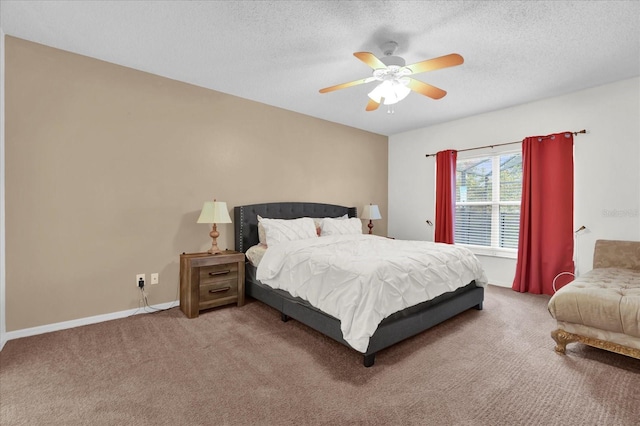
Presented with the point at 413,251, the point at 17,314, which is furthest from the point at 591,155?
the point at 17,314

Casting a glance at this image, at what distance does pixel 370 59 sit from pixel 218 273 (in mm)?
2626

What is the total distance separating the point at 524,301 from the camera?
3.67 meters

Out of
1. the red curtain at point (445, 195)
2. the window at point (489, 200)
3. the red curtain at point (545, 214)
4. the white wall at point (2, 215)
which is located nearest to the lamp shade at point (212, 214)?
the white wall at point (2, 215)

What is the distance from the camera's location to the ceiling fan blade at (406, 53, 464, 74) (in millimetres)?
2117

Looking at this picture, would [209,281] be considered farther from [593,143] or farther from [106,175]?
[593,143]

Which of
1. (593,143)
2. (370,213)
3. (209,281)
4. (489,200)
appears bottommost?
(209,281)

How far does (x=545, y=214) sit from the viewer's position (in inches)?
155

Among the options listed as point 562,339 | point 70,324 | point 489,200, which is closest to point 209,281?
point 70,324

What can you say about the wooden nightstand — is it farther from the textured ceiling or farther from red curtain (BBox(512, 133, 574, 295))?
red curtain (BBox(512, 133, 574, 295))

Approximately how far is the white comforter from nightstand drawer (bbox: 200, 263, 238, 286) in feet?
1.29

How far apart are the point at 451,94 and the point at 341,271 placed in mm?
2859

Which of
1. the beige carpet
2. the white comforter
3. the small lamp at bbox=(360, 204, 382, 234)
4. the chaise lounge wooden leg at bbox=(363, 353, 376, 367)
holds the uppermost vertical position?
the small lamp at bbox=(360, 204, 382, 234)

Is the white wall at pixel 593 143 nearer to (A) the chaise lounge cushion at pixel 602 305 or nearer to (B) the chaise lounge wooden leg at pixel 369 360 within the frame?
(A) the chaise lounge cushion at pixel 602 305

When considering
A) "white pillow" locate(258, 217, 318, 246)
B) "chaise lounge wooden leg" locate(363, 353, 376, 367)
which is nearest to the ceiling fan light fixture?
"white pillow" locate(258, 217, 318, 246)
